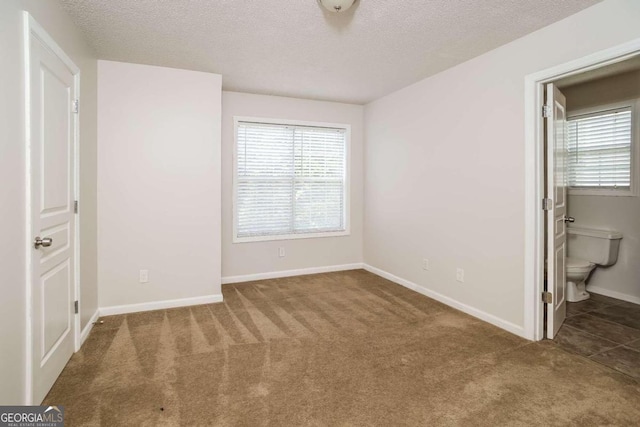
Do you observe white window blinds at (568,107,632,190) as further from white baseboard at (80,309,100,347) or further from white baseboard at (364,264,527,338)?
white baseboard at (80,309,100,347)

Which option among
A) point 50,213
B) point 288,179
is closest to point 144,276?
point 50,213

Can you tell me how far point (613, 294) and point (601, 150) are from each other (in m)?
1.64

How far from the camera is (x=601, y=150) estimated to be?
3949 mm

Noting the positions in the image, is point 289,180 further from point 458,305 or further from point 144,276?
point 458,305

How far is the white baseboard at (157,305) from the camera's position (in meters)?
3.35

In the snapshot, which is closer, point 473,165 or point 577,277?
point 473,165

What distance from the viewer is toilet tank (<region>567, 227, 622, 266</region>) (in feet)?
12.3

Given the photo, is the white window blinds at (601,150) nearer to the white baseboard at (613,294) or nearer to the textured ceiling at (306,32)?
the white baseboard at (613,294)

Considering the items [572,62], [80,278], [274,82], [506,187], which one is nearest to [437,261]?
[506,187]

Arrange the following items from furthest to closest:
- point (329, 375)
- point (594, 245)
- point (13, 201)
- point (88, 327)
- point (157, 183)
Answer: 1. point (594, 245)
2. point (157, 183)
3. point (88, 327)
4. point (329, 375)
5. point (13, 201)

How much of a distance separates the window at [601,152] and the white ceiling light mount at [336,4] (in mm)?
3458

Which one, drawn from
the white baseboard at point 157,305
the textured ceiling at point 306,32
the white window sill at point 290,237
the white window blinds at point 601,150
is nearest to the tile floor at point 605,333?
the white window blinds at point 601,150

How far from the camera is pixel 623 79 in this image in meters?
3.74

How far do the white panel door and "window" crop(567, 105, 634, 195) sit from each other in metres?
5.14
